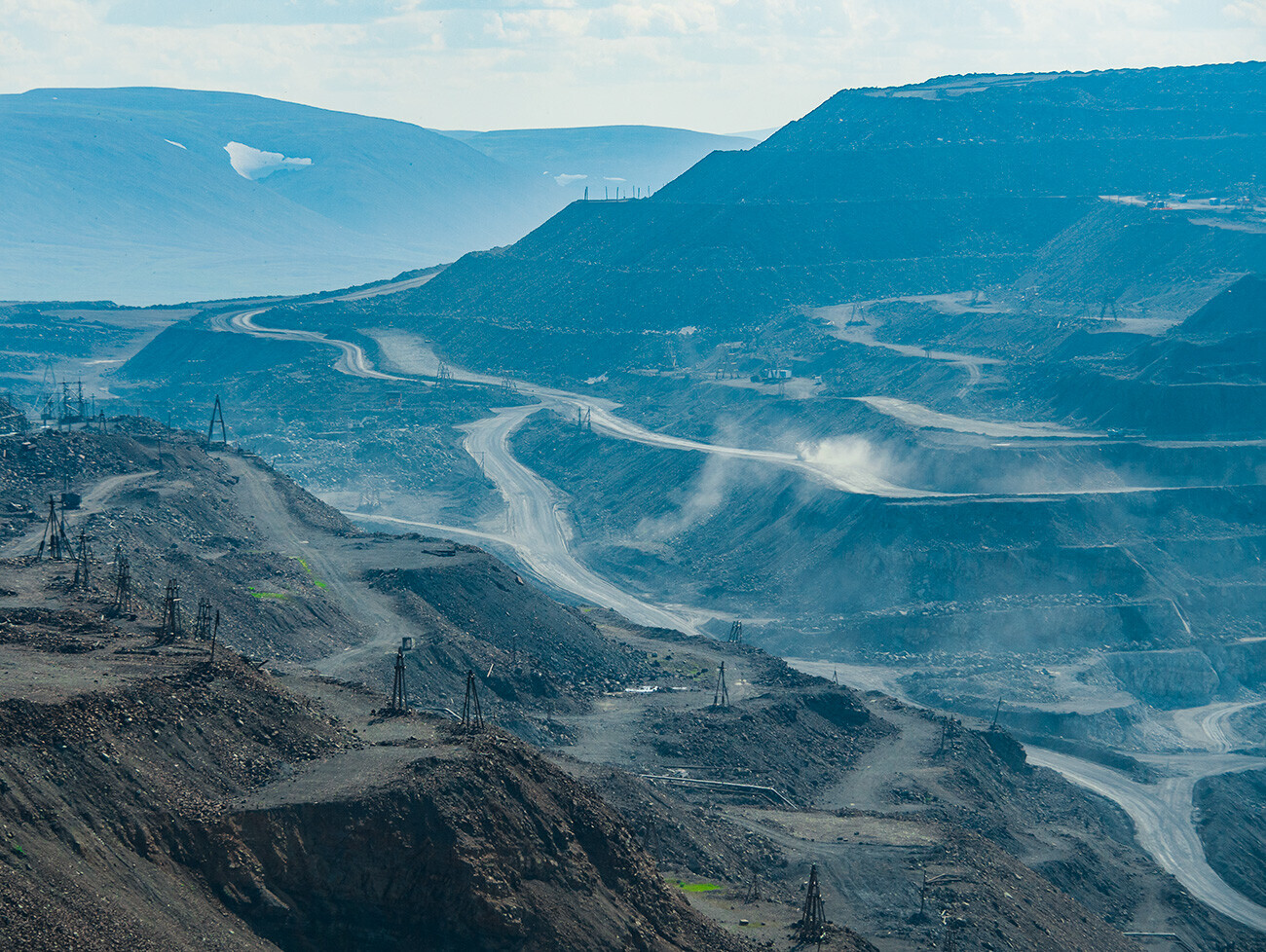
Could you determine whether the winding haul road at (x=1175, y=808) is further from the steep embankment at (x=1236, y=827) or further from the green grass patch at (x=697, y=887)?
the green grass patch at (x=697, y=887)

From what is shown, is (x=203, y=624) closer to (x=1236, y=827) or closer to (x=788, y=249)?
(x=1236, y=827)

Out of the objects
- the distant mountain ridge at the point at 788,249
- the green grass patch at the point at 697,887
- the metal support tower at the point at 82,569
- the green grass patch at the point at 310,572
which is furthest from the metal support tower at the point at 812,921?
the distant mountain ridge at the point at 788,249

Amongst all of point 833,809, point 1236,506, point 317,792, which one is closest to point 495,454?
point 1236,506

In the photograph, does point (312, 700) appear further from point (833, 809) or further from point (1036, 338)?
point (1036, 338)

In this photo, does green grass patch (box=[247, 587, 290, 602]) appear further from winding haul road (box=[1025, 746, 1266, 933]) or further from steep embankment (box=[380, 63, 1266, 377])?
steep embankment (box=[380, 63, 1266, 377])

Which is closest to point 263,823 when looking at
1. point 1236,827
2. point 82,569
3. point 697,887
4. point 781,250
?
point 697,887
